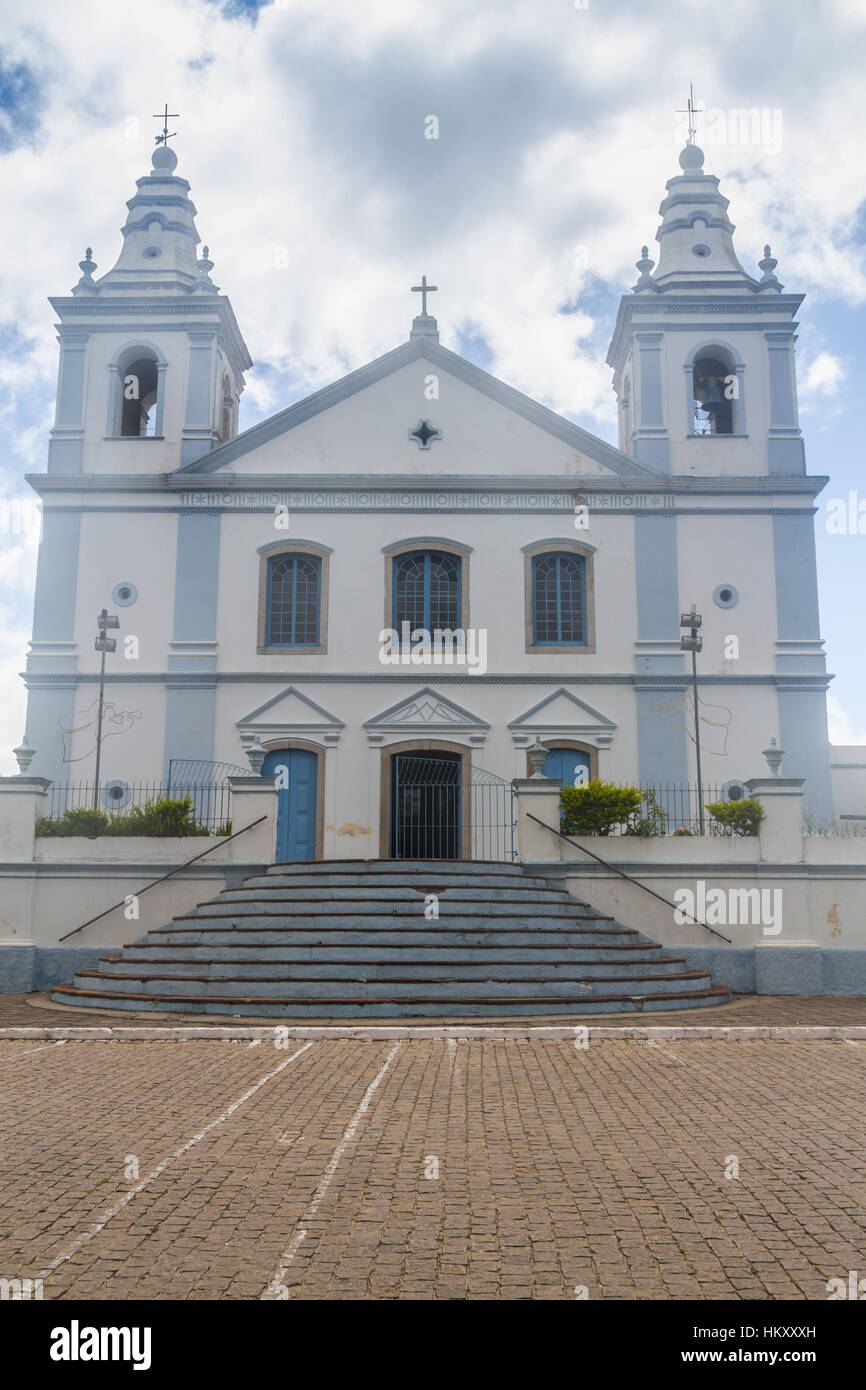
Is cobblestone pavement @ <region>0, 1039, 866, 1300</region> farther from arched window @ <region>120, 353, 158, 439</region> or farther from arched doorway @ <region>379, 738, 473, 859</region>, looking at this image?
arched window @ <region>120, 353, 158, 439</region>

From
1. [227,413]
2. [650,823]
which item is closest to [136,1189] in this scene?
[650,823]

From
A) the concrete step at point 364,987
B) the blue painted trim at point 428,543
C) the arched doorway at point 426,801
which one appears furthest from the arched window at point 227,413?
the concrete step at point 364,987

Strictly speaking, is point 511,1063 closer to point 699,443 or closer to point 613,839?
point 613,839

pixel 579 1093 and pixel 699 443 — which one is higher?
pixel 699 443

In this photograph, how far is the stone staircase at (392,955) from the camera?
1188cm

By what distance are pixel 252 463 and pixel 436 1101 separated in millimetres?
15366

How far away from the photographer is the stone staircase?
39.0 ft

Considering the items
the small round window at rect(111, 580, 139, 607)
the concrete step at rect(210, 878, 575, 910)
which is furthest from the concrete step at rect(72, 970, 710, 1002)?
the small round window at rect(111, 580, 139, 607)

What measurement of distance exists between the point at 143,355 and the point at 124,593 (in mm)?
4943

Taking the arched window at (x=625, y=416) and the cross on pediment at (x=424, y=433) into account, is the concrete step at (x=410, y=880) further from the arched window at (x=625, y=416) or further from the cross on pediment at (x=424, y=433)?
the arched window at (x=625, y=416)

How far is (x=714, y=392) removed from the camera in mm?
22312

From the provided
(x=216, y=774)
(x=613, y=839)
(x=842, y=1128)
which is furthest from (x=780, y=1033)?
(x=216, y=774)
